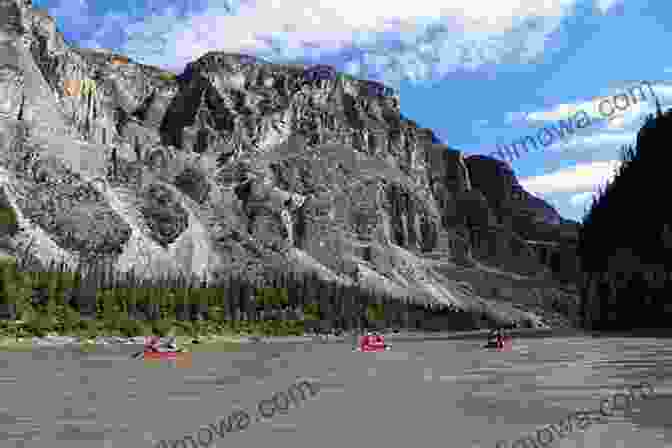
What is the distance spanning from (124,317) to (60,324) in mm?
21723

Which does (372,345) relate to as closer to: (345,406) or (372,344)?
(372,344)

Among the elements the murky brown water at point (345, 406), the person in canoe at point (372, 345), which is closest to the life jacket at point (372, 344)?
the person in canoe at point (372, 345)

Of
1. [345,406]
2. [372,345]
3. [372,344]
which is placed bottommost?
[372,345]

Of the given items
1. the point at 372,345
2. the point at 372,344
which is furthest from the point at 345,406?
the point at 372,344

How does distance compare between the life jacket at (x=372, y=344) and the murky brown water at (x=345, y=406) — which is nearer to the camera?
the murky brown water at (x=345, y=406)

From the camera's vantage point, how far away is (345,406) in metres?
33.8

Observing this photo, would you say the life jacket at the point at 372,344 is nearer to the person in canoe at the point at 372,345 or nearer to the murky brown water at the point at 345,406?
the person in canoe at the point at 372,345

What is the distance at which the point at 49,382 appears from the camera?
4681 centimetres

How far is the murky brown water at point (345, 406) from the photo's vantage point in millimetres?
24406

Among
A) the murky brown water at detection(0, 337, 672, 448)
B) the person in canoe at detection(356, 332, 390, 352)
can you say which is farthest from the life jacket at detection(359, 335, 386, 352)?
the murky brown water at detection(0, 337, 672, 448)

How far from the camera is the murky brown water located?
24.4 m

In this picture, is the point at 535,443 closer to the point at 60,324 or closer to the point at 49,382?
the point at 49,382

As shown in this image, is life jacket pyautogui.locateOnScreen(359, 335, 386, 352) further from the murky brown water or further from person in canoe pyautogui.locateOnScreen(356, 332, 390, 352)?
the murky brown water

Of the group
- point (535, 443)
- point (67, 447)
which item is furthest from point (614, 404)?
point (67, 447)
